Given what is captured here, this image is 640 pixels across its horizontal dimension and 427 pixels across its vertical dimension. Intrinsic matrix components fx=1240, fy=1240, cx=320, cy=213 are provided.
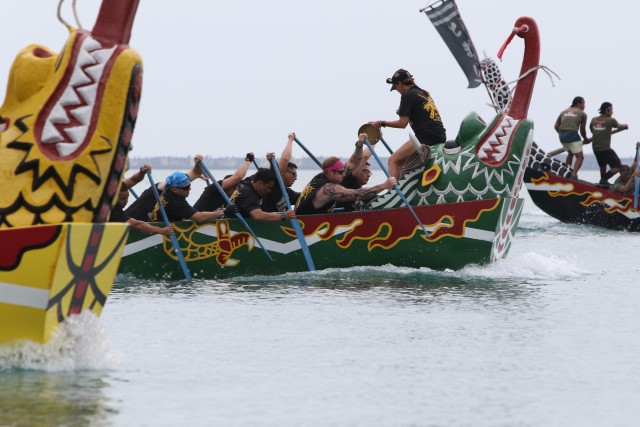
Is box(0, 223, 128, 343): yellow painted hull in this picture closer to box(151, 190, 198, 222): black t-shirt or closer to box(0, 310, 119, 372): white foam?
box(0, 310, 119, 372): white foam

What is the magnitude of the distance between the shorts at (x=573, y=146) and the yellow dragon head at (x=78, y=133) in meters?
17.4

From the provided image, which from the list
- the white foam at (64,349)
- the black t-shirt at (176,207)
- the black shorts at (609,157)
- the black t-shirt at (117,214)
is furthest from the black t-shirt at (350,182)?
the black shorts at (609,157)

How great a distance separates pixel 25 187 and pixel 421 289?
615 cm

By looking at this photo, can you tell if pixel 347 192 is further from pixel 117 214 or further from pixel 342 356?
pixel 342 356

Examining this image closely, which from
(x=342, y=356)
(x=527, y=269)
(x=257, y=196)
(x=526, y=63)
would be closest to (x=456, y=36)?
(x=526, y=63)

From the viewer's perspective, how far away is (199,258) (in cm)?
1384

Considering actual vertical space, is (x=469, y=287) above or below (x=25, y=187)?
below

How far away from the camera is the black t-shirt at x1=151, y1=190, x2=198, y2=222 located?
13703 millimetres

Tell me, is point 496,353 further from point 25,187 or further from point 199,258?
point 199,258

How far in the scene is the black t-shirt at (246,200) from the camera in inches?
543

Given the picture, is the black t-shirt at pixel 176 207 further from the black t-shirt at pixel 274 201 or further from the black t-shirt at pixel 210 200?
the black t-shirt at pixel 274 201

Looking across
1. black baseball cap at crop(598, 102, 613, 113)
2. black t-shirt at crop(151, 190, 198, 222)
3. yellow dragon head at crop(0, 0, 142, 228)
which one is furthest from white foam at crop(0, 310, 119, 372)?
black baseball cap at crop(598, 102, 613, 113)

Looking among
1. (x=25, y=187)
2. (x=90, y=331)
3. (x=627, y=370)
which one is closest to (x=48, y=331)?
(x=90, y=331)

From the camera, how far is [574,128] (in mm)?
24094
